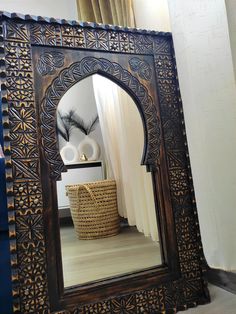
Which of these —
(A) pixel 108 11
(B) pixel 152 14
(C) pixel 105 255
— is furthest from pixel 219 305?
(A) pixel 108 11

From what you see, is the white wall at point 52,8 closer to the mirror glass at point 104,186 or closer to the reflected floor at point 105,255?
the mirror glass at point 104,186

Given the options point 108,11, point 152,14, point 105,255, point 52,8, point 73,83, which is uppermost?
point 52,8

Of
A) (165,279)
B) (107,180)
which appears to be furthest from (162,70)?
(165,279)

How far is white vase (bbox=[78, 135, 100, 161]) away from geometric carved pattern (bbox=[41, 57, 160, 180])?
15 centimetres

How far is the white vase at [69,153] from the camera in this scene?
0.84 metres

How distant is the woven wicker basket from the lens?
84cm

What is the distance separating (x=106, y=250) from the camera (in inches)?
33.3

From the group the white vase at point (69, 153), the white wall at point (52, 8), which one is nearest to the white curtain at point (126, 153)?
the white vase at point (69, 153)

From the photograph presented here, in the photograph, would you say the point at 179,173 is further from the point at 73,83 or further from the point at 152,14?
the point at 152,14

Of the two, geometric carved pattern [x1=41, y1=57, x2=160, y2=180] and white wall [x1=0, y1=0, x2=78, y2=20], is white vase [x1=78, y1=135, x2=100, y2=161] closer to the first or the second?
geometric carved pattern [x1=41, y1=57, x2=160, y2=180]

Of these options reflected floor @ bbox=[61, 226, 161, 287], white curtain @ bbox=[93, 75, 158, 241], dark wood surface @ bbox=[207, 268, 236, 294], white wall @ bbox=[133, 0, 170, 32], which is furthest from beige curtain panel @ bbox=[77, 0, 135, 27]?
dark wood surface @ bbox=[207, 268, 236, 294]

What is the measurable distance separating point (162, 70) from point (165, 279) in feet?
2.23

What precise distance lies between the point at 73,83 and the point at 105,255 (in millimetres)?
548

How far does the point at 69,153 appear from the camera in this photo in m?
0.86
